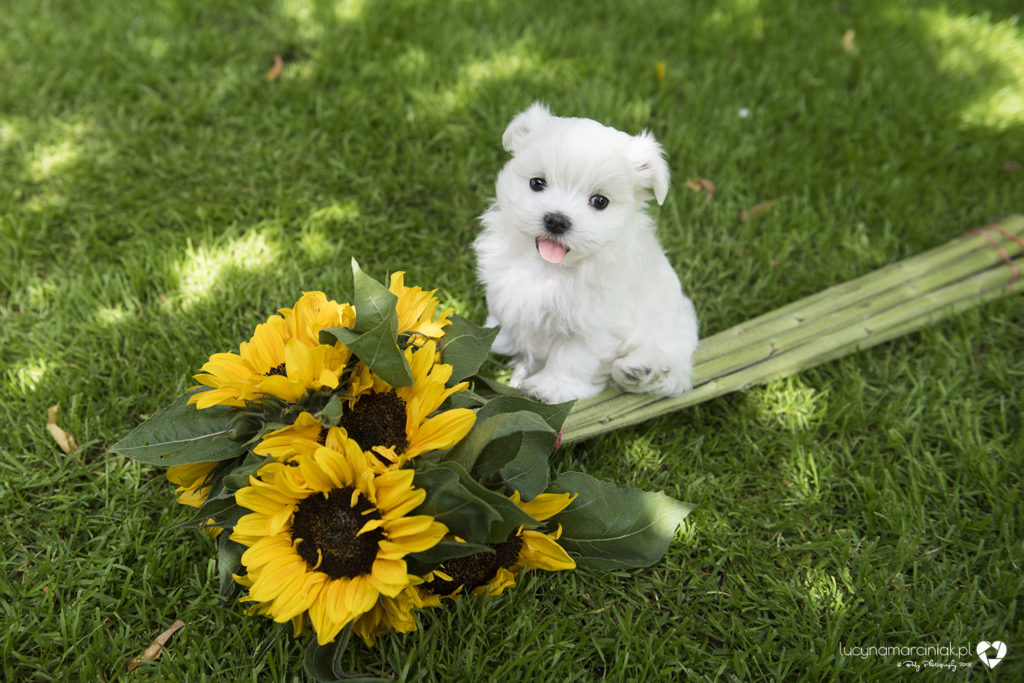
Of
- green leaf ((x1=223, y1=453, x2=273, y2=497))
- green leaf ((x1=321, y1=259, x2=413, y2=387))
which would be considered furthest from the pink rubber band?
green leaf ((x1=223, y1=453, x2=273, y2=497))

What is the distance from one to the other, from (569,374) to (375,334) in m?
0.85

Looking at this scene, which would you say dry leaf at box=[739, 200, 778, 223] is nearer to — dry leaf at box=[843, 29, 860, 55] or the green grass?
the green grass

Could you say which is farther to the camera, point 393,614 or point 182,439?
point 182,439

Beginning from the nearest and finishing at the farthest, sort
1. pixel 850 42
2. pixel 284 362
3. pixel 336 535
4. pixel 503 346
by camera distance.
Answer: pixel 336 535 → pixel 284 362 → pixel 503 346 → pixel 850 42

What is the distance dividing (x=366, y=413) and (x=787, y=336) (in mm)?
1734

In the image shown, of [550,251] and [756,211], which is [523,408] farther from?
[756,211]

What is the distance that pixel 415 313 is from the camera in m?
1.96

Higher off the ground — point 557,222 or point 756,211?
point 557,222

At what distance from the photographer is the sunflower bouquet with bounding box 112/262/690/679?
5.16 feet

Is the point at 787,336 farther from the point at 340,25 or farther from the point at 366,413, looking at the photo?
the point at 340,25

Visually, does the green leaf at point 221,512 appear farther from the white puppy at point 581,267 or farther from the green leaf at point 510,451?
the white puppy at point 581,267

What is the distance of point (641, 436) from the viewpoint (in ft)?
8.24
